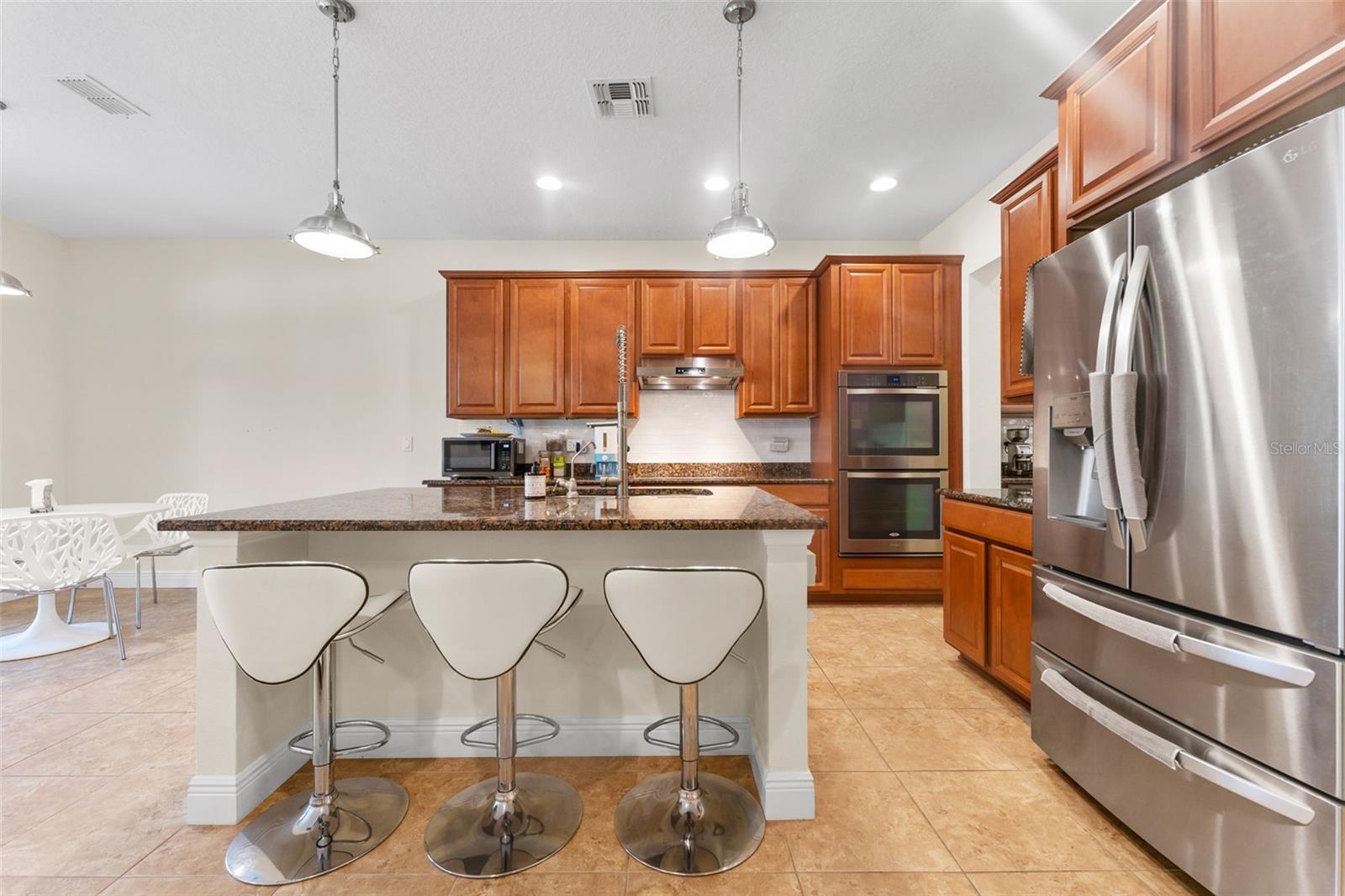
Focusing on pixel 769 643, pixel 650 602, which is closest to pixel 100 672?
pixel 650 602

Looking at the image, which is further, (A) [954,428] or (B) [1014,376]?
(A) [954,428]

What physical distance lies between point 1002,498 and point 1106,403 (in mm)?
1130

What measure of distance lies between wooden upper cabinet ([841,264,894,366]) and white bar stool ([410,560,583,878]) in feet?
10.5

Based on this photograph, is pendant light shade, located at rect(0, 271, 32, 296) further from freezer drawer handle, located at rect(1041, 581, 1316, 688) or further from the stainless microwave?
freezer drawer handle, located at rect(1041, 581, 1316, 688)

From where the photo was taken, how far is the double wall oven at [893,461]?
390 centimetres

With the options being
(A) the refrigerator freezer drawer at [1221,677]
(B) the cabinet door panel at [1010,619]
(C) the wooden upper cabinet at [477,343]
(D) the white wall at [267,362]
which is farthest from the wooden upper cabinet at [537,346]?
(A) the refrigerator freezer drawer at [1221,677]

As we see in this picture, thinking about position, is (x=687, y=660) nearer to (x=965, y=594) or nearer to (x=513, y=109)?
(x=965, y=594)

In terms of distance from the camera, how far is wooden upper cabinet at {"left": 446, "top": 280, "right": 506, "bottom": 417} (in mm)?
4281

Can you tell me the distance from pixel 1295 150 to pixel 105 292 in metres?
7.01

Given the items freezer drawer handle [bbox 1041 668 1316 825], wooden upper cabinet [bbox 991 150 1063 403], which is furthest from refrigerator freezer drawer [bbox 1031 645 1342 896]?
wooden upper cabinet [bbox 991 150 1063 403]

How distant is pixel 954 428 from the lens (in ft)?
12.8

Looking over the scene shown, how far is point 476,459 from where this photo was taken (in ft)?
13.6

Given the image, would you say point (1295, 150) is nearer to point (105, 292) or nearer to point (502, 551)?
point (502, 551)

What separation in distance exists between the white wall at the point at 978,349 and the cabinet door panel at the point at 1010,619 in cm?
160
